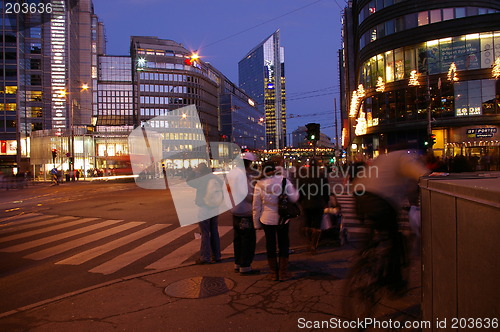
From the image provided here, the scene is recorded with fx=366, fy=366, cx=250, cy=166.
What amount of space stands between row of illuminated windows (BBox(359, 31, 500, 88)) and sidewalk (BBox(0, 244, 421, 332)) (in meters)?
30.4

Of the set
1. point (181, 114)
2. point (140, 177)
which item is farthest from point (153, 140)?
point (181, 114)

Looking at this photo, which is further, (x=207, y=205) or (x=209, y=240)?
(x=209, y=240)

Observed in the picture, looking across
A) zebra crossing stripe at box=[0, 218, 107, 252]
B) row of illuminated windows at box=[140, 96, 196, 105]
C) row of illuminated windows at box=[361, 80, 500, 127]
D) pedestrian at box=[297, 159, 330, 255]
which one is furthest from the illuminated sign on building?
row of illuminated windows at box=[140, 96, 196, 105]

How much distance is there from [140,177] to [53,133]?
17.7m

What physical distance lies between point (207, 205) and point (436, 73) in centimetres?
3388

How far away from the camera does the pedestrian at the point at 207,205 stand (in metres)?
6.39

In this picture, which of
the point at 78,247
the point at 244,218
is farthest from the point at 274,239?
the point at 78,247

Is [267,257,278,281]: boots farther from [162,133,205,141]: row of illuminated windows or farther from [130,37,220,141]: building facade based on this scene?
[130,37,220,141]: building facade

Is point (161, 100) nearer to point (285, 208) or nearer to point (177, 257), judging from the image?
point (177, 257)

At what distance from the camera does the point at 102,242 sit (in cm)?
866

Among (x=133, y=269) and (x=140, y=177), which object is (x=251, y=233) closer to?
(x=133, y=269)

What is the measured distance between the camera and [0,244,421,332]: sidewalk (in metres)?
3.98

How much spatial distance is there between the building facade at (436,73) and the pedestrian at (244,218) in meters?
28.5

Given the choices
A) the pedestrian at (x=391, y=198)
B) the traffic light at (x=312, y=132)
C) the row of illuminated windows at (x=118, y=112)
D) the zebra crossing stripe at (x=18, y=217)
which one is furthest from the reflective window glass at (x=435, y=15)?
the row of illuminated windows at (x=118, y=112)
